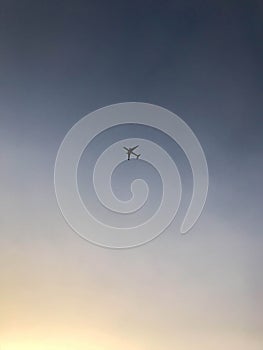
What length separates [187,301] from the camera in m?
1.96

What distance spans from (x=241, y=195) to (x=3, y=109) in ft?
4.40

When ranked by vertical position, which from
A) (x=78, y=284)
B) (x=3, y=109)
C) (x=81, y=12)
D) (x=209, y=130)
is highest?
(x=81, y=12)

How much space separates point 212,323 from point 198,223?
0.51 meters

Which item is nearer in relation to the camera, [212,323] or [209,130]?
[212,323]

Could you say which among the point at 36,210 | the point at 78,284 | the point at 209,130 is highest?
the point at 209,130

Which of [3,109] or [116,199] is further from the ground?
[3,109]

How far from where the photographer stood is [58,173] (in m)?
1.99

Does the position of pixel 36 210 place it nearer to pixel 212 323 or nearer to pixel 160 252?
pixel 160 252

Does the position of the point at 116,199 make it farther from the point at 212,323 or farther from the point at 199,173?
the point at 212,323

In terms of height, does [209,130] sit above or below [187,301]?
above

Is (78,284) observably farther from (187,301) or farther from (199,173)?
(199,173)

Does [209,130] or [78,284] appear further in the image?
[209,130]

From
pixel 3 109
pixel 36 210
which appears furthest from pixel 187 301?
pixel 3 109

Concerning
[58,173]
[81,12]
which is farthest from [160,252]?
[81,12]
